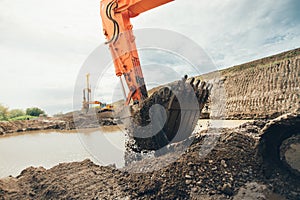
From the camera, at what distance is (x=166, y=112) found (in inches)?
164

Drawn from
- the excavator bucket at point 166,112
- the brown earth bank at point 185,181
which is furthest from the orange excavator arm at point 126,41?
the brown earth bank at point 185,181

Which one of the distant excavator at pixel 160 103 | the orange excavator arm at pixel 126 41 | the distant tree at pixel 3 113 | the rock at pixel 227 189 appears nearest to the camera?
the rock at pixel 227 189

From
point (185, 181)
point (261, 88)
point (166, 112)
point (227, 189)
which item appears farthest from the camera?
point (261, 88)

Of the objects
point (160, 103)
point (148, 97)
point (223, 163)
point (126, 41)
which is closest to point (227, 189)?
point (223, 163)

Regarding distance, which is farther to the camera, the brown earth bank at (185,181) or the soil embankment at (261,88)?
the soil embankment at (261,88)

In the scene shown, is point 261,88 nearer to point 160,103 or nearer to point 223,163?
point 160,103

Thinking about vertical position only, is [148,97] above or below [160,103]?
above

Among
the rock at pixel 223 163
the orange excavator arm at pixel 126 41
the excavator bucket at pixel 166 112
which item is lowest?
the rock at pixel 223 163

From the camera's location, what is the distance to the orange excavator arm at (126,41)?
4.91 metres

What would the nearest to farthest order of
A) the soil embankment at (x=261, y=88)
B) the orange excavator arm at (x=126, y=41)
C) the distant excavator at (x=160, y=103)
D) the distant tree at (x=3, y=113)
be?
the distant excavator at (x=160, y=103) → the orange excavator arm at (x=126, y=41) → the soil embankment at (x=261, y=88) → the distant tree at (x=3, y=113)

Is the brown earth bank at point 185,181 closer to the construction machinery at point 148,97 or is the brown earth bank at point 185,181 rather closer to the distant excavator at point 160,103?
the distant excavator at point 160,103

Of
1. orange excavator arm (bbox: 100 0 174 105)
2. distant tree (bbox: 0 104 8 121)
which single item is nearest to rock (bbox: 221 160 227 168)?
orange excavator arm (bbox: 100 0 174 105)

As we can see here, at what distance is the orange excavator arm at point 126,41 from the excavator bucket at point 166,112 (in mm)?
688

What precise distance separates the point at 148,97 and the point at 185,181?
191cm
